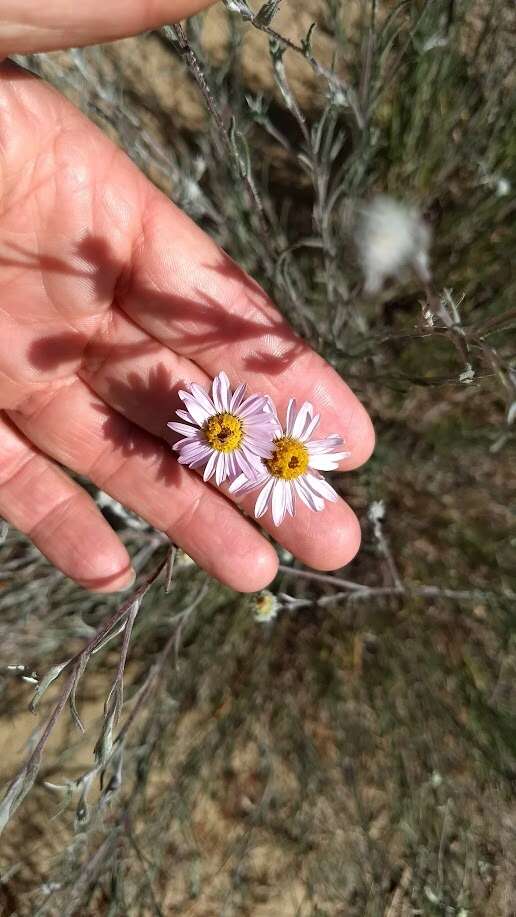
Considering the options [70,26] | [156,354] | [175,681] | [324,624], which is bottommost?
[175,681]

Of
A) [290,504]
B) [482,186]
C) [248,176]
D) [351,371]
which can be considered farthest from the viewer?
[351,371]

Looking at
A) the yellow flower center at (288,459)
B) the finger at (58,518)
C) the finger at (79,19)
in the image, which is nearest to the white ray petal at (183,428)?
the yellow flower center at (288,459)

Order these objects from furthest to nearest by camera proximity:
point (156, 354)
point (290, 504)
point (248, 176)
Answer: point (156, 354)
point (290, 504)
point (248, 176)

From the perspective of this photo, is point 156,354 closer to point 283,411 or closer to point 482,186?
point 283,411

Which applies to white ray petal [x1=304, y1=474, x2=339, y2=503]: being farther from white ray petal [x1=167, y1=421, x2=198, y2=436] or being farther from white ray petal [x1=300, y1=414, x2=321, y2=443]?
white ray petal [x1=167, y1=421, x2=198, y2=436]

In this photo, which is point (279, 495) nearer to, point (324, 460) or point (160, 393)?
point (324, 460)

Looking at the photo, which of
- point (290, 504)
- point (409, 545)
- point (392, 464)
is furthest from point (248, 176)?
point (409, 545)

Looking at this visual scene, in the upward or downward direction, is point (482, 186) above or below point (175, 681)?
above

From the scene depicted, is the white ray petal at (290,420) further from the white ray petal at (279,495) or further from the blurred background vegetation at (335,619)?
the blurred background vegetation at (335,619)
